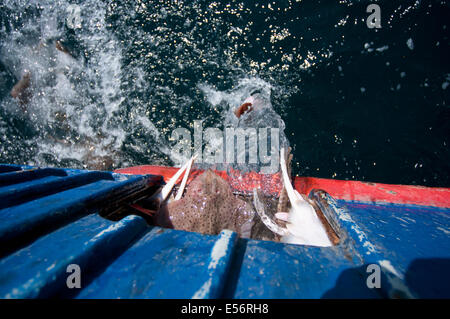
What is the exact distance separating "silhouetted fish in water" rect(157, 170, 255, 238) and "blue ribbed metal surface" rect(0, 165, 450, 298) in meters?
0.64

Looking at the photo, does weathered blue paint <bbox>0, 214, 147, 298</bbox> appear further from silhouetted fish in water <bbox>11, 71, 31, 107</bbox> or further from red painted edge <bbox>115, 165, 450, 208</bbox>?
silhouetted fish in water <bbox>11, 71, 31, 107</bbox>

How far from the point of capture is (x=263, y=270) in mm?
→ 1153

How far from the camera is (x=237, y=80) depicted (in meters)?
4.87

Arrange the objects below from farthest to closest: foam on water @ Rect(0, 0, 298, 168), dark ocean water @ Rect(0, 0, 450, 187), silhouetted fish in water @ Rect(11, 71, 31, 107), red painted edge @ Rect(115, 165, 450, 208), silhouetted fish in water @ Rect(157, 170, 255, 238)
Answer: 1. silhouetted fish in water @ Rect(11, 71, 31, 107)
2. foam on water @ Rect(0, 0, 298, 168)
3. dark ocean water @ Rect(0, 0, 450, 187)
4. red painted edge @ Rect(115, 165, 450, 208)
5. silhouetted fish in water @ Rect(157, 170, 255, 238)

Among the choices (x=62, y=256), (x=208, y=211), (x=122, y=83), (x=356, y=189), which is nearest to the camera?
(x=62, y=256)

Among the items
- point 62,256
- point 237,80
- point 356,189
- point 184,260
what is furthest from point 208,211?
point 237,80

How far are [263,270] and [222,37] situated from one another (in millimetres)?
5342

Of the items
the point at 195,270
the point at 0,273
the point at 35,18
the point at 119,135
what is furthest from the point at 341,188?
the point at 35,18

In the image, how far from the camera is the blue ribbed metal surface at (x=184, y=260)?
3.29 ft

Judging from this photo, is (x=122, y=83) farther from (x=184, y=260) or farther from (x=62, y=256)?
(x=184, y=260)

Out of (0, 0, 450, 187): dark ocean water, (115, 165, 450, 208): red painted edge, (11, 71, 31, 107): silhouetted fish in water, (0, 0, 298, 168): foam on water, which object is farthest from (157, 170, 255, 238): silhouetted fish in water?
(11, 71, 31, 107): silhouetted fish in water

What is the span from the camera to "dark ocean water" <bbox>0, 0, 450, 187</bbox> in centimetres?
423

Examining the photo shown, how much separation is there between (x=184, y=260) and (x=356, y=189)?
2.70 meters

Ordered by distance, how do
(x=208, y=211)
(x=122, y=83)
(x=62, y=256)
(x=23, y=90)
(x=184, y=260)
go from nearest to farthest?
(x=62, y=256) → (x=184, y=260) → (x=208, y=211) → (x=122, y=83) → (x=23, y=90)
